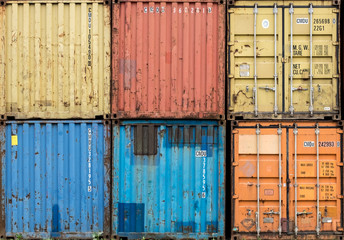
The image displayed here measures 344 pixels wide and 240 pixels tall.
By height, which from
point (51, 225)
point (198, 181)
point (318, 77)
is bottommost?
point (51, 225)

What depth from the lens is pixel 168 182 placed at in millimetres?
9055

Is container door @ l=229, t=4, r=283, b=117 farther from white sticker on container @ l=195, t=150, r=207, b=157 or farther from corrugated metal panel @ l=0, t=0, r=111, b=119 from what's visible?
corrugated metal panel @ l=0, t=0, r=111, b=119

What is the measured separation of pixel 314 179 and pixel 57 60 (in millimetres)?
5508

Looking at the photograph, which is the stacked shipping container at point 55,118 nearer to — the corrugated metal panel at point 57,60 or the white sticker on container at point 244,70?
the corrugated metal panel at point 57,60

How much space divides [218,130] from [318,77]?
2199 mm

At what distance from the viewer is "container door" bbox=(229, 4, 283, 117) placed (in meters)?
9.05

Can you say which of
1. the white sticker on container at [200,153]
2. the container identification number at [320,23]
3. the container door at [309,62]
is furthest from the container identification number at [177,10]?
the white sticker on container at [200,153]

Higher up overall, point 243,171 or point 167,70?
point 167,70

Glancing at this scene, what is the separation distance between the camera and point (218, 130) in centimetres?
910

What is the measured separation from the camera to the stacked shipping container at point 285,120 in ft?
29.3

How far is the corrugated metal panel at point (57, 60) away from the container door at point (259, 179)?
9.30 ft

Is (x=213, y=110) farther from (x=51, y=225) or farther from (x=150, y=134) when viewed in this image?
(x=51, y=225)

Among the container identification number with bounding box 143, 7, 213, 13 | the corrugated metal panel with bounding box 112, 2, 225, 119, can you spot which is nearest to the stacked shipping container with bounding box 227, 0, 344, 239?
the corrugated metal panel with bounding box 112, 2, 225, 119

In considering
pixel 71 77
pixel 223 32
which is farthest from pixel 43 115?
pixel 223 32
